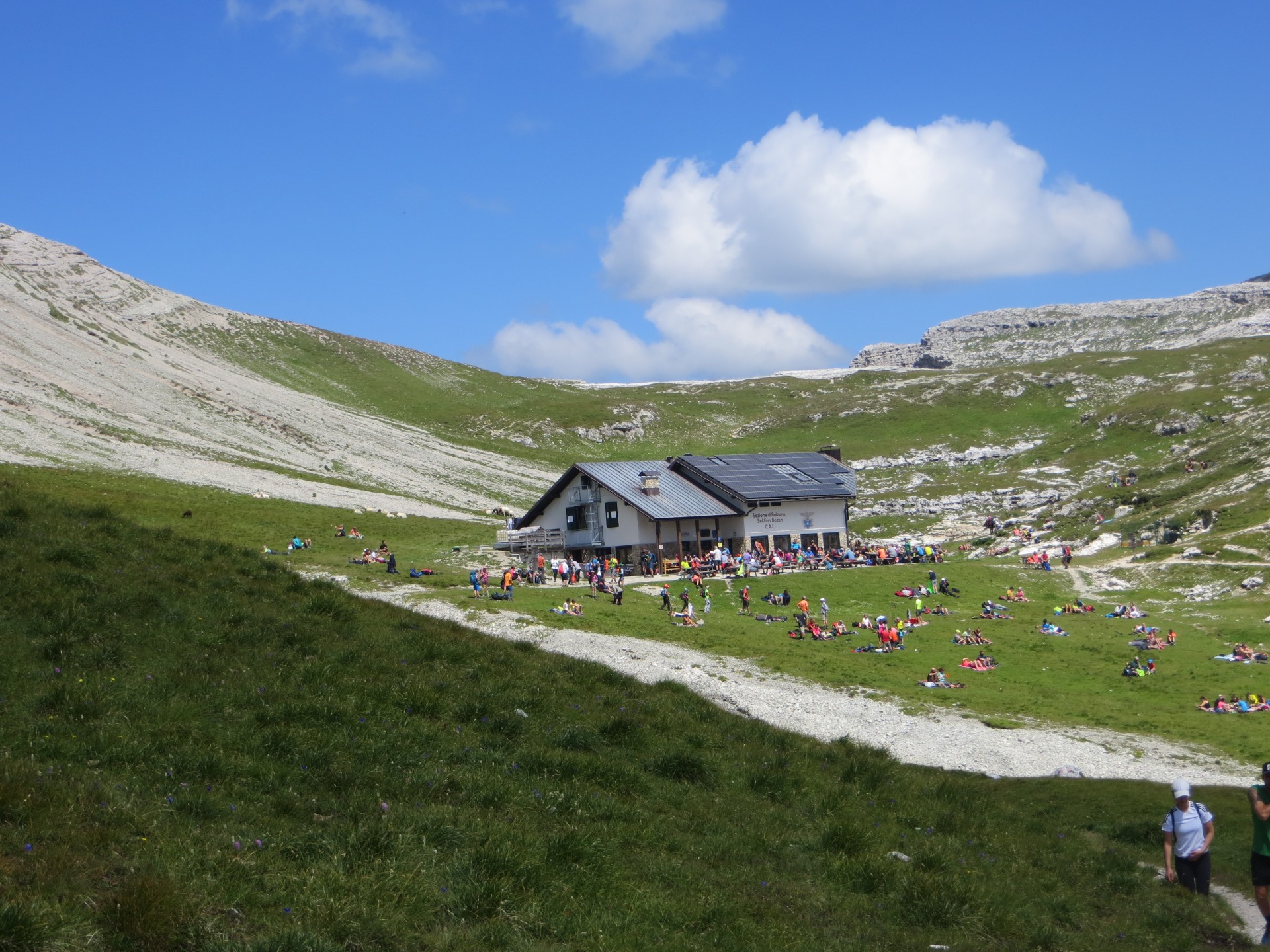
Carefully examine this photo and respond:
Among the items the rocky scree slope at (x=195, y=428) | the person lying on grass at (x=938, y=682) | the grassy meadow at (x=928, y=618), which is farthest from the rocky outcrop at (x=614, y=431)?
the person lying on grass at (x=938, y=682)

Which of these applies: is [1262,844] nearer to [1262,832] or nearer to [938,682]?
[1262,832]

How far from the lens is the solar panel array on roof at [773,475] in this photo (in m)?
73.4

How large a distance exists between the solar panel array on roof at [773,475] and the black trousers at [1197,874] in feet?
186

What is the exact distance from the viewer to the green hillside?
8.62 m

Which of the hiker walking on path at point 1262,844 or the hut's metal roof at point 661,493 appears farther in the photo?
the hut's metal roof at point 661,493

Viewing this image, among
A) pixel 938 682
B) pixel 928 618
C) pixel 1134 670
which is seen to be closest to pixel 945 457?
pixel 928 618

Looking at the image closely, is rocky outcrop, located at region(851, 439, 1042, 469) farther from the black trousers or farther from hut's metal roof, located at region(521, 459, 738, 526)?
the black trousers

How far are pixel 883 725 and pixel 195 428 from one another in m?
103

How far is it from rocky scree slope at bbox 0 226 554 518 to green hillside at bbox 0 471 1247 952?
229 feet

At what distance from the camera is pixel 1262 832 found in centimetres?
→ 1328

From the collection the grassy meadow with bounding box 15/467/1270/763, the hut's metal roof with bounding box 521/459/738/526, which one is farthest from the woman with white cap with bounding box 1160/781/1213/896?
the hut's metal roof with bounding box 521/459/738/526

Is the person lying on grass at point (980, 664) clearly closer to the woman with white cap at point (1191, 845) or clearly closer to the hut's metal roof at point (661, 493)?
the hut's metal roof at point (661, 493)

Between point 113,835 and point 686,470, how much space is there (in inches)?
2611

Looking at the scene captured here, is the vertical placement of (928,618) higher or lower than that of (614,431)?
lower
